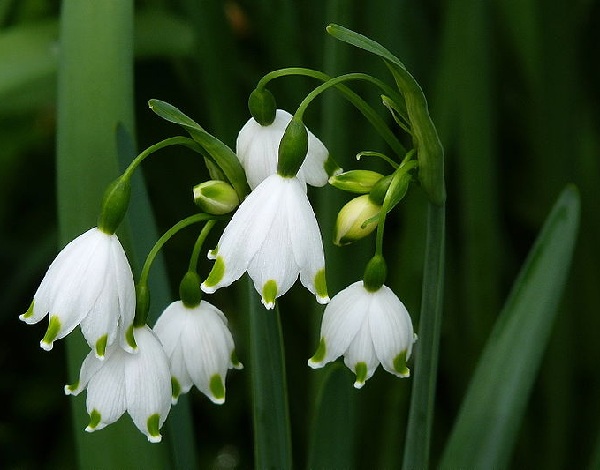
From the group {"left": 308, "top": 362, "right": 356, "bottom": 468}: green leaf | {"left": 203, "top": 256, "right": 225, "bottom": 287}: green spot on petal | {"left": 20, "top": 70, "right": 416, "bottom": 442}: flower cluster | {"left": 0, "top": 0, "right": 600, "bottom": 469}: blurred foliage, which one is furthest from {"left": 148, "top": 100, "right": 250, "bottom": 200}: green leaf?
{"left": 0, "top": 0, "right": 600, "bottom": 469}: blurred foliage

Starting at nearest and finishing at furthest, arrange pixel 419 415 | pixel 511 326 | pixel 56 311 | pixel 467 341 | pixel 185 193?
pixel 56 311 → pixel 419 415 → pixel 511 326 → pixel 467 341 → pixel 185 193

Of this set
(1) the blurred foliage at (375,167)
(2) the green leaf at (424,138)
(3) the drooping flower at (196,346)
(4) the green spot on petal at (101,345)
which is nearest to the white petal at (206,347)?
(3) the drooping flower at (196,346)

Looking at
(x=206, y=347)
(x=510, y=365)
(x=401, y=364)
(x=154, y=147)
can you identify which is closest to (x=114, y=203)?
(x=154, y=147)

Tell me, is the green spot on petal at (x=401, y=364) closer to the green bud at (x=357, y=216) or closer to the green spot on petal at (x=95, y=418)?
the green bud at (x=357, y=216)

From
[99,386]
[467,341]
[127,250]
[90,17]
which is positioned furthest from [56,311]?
[467,341]

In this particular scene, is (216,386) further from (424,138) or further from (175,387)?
(424,138)

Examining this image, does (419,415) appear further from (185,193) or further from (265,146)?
(185,193)
